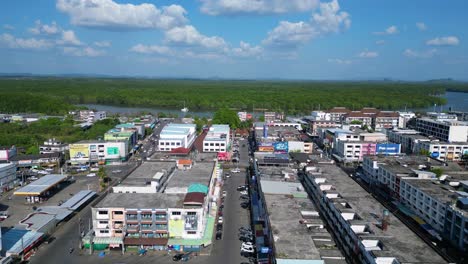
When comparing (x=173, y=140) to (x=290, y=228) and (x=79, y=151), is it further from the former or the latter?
(x=290, y=228)

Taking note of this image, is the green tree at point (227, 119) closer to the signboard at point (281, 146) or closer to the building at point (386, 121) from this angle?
the signboard at point (281, 146)

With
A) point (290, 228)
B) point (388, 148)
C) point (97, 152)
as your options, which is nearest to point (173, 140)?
point (97, 152)

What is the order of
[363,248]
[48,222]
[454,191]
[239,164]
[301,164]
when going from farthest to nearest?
[239,164], [301,164], [454,191], [48,222], [363,248]

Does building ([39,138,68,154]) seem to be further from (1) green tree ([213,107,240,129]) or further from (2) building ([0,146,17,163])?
(1) green tree ([213,107,240,129])

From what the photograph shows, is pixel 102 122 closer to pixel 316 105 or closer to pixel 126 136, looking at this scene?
pixel 126 136

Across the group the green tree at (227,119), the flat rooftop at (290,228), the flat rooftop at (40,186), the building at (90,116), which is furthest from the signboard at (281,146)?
the building at (90,116)

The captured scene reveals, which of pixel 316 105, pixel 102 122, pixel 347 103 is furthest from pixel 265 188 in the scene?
pixel 347 103
